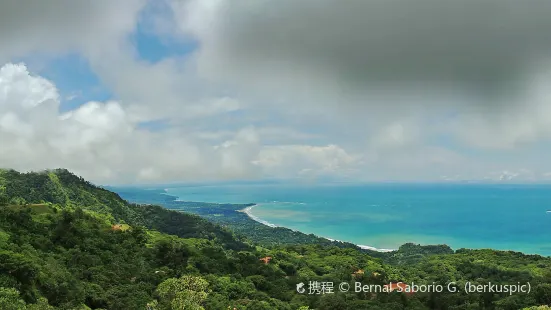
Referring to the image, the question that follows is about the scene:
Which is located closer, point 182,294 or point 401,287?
point 182,294

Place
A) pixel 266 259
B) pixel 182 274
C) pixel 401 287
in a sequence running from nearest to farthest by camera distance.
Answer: pixel 182 274, pixel 401 287, pixel 266 259

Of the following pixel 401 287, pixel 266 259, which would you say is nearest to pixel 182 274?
pixel 266 259

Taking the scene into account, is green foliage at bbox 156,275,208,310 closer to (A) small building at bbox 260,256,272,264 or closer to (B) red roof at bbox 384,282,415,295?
(B) red roof at bbox 384,282,415,295

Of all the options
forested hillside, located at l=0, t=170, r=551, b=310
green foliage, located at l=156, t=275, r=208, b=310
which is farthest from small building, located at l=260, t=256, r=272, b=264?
green foliage, located at l=156, t=275, r=208, b=310

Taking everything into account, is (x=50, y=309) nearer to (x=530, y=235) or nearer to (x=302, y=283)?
(x=302, y=283)

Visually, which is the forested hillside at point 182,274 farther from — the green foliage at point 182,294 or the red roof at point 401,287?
the red roof at point 401,287

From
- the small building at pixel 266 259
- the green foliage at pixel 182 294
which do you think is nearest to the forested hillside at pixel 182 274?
the green foliage at pixel 182 294

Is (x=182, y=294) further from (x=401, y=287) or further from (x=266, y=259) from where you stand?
(x=266, y=259)

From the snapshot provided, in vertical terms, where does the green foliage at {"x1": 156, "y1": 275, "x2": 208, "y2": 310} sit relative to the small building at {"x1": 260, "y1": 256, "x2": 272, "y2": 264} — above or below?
above
